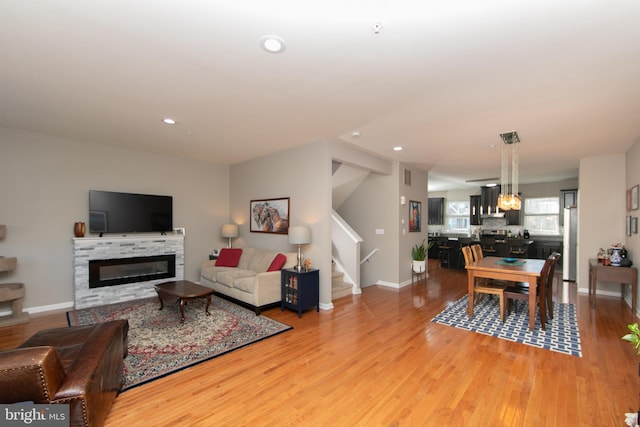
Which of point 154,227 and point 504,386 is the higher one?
point 154,227

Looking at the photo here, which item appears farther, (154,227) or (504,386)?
(154,227)

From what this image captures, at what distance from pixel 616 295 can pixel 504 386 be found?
4.88 m

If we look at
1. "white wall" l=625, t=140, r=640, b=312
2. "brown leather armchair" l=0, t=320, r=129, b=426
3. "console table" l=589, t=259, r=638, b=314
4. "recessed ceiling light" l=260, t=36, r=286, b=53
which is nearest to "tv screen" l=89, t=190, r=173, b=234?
"brown leather armchair" l=0, t=320, r=129, b=426

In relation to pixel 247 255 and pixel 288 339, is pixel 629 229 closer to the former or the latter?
pixel 288 339

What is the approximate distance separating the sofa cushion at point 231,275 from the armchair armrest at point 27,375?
313 centimetres

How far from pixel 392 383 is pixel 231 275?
3192 mm

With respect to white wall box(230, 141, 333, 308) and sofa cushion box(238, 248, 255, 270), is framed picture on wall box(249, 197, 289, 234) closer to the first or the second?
white wall box(230, 141, 333, 308)

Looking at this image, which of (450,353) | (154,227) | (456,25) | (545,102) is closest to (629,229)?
(545,102)

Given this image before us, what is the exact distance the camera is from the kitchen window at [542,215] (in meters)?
8.47

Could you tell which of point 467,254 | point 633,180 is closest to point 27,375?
point 467,254

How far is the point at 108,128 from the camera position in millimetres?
4059

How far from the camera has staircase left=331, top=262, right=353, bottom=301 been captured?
16.6 ft

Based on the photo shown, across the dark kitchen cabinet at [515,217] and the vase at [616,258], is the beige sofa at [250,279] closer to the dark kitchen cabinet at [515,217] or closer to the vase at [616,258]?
the vase at [616,258]

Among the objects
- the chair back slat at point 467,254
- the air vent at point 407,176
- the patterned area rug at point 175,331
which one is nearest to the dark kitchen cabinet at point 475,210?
the air vent at point 407,176
